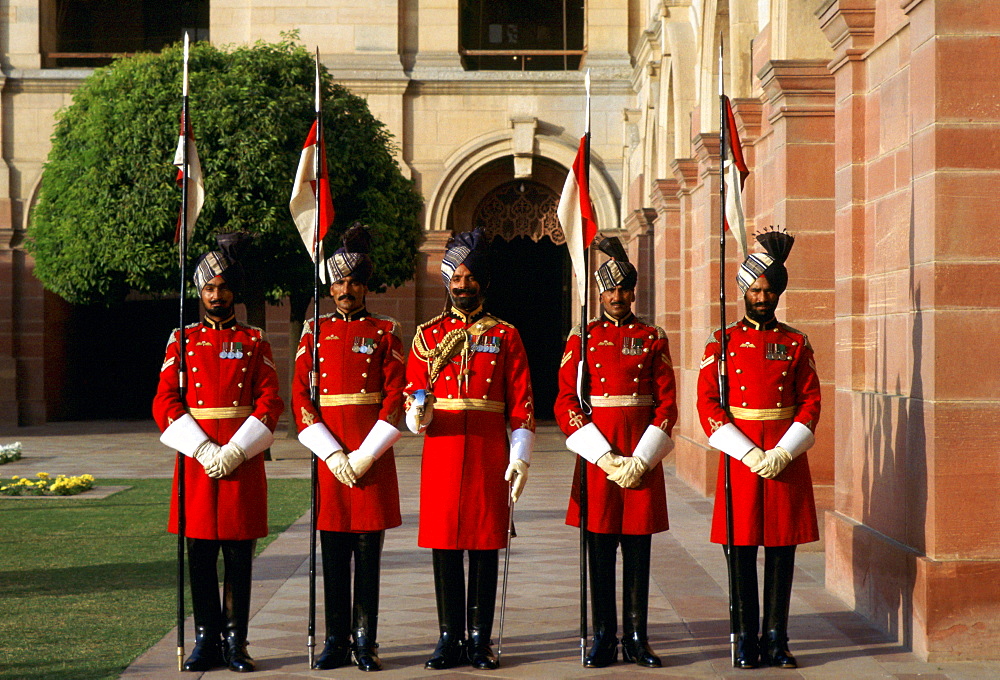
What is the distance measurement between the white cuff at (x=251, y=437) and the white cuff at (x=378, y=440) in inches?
16.7

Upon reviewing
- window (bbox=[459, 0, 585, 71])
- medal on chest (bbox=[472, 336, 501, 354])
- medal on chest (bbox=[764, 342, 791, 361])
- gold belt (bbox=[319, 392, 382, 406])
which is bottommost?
gold belt (bbox=[319, 392, 382, 406])

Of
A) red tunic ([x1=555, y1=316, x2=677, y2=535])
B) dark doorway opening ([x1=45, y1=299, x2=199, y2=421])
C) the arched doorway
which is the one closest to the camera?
red tunic ([x1=555, y1=316, x2=677, y2=535])

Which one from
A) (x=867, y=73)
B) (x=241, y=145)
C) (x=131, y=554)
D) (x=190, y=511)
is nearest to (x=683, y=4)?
(x=241, y=145)

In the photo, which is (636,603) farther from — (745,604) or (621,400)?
(621,400)

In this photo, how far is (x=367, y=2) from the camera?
901 inches

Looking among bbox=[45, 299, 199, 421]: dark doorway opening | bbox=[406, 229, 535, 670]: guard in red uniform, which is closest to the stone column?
bbox=[406, 229, 535, 670]: guard in red uniform

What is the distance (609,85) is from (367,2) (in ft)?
14.7

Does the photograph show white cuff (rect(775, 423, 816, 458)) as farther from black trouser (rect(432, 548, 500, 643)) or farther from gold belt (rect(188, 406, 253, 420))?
gold belt (rect(188, 406, 253, 420))

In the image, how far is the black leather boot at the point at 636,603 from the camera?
5887mm

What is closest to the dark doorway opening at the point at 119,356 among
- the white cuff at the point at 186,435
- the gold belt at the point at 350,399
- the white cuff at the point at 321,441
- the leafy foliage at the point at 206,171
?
the leafy foliage at the point at 206,171

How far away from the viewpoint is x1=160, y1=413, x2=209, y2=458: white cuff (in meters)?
5.76

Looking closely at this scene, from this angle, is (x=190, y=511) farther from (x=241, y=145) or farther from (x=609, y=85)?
(x=609, y=85)

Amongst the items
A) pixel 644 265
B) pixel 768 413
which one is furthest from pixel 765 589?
pixel 644 265

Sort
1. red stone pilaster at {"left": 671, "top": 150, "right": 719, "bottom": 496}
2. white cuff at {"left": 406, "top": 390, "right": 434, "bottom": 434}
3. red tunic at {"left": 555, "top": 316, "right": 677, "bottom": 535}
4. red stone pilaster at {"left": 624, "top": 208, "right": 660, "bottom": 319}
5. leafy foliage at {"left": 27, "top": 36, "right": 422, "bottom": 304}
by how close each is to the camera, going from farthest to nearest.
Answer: red stone pilaster at {"left": 624, "top": 208, "right": 660, "bottom": 319} → leafy foliage at {"left": 27, "top": 36, "right": 422, "bottom": 304} → red stone pilaster at {"left": 671, "top": 150, "right": 719, "bottom": 496} → red tunic at {"left": 555, "top": 316, "right": 677, "bottom": 535} → white cuff at {"left": 406, "top": 390, "right": 434, "bottom": 434}
